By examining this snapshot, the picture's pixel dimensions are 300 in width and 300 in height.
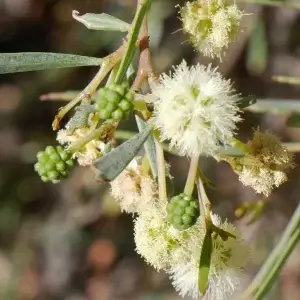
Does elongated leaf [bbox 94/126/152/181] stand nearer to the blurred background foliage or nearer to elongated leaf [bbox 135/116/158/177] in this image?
elongated leaf [bbox 135/116/158/177]

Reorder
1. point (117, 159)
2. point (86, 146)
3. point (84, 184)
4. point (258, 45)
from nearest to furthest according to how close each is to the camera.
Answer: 1. point (117, 159)
2. point (86, 146)
3. point (258, 45)
4. point (84, 184)

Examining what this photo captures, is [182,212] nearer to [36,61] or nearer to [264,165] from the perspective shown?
[264,165]

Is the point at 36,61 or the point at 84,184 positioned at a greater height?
the point at 36,61

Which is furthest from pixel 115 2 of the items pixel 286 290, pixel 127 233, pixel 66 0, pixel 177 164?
pixel 286 290

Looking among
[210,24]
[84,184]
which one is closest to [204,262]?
[210,24]

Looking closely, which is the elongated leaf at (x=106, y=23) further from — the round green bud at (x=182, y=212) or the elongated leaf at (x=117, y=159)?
the round green bud at (x=182, y=212)

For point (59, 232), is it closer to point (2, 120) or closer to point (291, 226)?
point (2, 120)

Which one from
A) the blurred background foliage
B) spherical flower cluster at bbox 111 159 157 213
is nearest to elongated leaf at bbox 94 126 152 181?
spherical flower cluster at bbox 111 159 157 213
